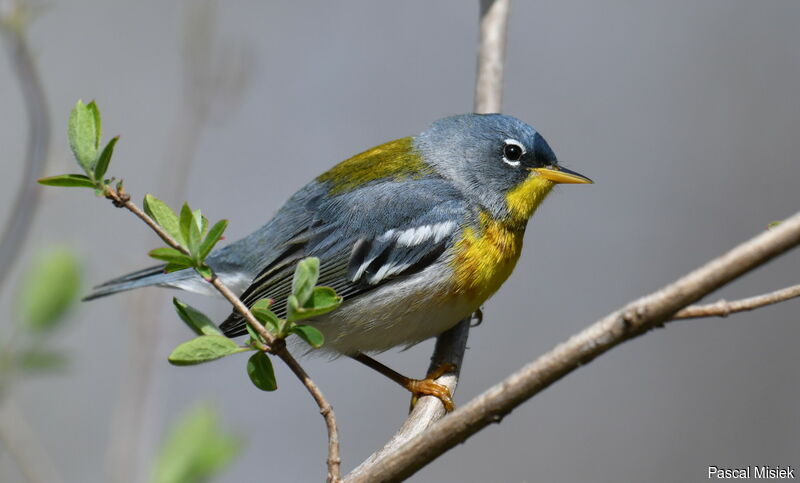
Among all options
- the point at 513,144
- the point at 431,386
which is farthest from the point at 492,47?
the point at 431,386

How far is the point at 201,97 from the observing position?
321 centimetres

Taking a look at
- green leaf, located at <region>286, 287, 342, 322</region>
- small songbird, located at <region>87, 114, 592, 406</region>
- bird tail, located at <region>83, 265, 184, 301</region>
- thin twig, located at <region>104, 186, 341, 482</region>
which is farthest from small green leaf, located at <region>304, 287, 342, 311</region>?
bird tail, located at <region>83, 265, 184, 301</region>

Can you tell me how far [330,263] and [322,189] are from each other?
0.41 meters

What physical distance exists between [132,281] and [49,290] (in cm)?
67

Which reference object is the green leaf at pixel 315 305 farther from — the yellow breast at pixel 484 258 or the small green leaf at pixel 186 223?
the yellow breast at pixel 484 258

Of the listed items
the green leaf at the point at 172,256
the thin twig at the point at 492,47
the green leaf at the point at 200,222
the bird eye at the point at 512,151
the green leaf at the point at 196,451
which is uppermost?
the thin twig at the point at 492,47

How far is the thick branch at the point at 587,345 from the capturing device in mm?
1280

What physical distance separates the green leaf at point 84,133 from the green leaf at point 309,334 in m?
0.51

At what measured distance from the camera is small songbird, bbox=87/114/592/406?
10.4ft

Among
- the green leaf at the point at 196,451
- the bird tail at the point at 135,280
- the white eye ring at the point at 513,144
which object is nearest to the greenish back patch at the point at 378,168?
the white eye ring at the point at 513,144

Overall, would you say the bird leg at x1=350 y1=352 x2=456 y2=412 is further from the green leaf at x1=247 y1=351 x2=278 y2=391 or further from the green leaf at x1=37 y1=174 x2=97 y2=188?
the green leaf at x1=37 y1=174 x2=97 y2=188

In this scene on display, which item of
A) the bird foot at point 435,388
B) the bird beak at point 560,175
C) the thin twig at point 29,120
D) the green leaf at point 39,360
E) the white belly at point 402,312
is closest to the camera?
the thin twig at point 29,120

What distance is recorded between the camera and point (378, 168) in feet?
11.5

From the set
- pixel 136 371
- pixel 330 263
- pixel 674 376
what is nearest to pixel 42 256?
pixel 136 371
